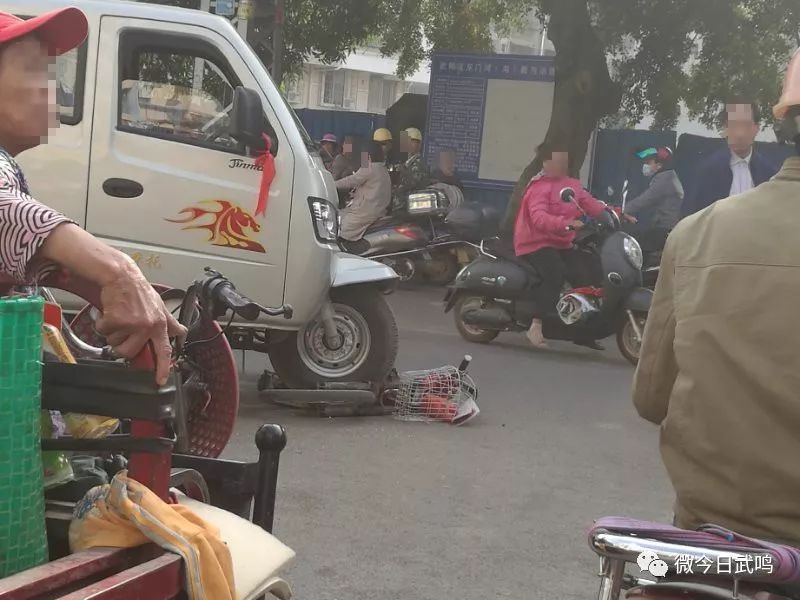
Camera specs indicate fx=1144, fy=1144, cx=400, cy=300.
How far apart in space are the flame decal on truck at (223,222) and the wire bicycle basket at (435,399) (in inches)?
56.3

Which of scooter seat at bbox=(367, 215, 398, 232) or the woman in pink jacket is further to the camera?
scooter seat at bbox=(367, 215, 398, 232)

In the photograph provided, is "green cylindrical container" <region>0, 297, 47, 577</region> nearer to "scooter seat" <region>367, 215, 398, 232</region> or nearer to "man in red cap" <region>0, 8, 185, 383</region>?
"man in red cap" <region>0, 8, 185, 383</region>

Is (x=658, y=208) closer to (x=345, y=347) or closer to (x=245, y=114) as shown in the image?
(x=345, y=347)

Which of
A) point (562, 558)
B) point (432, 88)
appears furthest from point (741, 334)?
point (432, 88)

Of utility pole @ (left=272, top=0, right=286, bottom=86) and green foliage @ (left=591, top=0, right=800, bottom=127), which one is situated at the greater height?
green foliage @ (left=591, top=0, right=800, bottom=127)

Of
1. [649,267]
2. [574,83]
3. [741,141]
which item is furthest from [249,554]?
[574,83]

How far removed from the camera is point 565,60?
1650 centimetres

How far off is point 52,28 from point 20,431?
781mm

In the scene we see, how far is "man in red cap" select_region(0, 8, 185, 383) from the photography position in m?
1.91

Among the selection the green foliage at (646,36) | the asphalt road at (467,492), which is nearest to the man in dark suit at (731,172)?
the asphalt road at (467,492)

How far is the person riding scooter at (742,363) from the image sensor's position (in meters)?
2.20

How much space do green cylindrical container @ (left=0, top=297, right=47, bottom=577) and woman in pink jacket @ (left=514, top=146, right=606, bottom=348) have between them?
854cm

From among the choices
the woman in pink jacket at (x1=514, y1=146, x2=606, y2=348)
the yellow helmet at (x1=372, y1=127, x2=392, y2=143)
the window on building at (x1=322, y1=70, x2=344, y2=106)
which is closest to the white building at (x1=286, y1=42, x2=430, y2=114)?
the window on building at (x1=322, y1=70, x2=344, y2=106)

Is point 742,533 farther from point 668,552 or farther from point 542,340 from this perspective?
point 542,340
